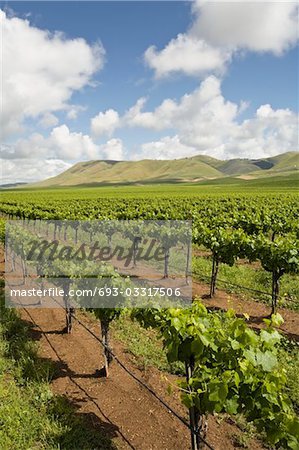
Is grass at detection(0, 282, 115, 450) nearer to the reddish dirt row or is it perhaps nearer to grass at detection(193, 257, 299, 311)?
the reddish dirt row

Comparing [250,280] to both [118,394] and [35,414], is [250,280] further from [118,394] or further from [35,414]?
[35,414]

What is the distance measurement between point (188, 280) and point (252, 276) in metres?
3.14

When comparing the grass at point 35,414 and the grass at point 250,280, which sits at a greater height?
the grass at point 250,280

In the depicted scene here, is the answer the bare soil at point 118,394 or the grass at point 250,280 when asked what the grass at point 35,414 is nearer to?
the bare soil at point 118,394

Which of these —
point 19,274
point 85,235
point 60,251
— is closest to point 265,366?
point 60,251

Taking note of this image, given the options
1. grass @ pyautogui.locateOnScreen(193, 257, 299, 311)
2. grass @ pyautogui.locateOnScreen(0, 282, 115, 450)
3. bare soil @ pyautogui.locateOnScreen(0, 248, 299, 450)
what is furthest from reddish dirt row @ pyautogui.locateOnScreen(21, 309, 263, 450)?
grass @ pyautogui.locateOnScreen(193, 257, 299, 311)

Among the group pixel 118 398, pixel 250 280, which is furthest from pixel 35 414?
pixel 250 280

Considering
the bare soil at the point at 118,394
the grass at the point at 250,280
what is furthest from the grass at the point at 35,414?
the grass at the point at 250,280

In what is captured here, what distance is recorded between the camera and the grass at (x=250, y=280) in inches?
568

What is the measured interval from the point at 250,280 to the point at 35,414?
11.8 m

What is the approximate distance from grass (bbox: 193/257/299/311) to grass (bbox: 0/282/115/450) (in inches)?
343

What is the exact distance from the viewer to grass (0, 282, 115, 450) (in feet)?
21.7

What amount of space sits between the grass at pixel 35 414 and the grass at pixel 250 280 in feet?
28.6

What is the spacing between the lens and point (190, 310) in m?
6.46
